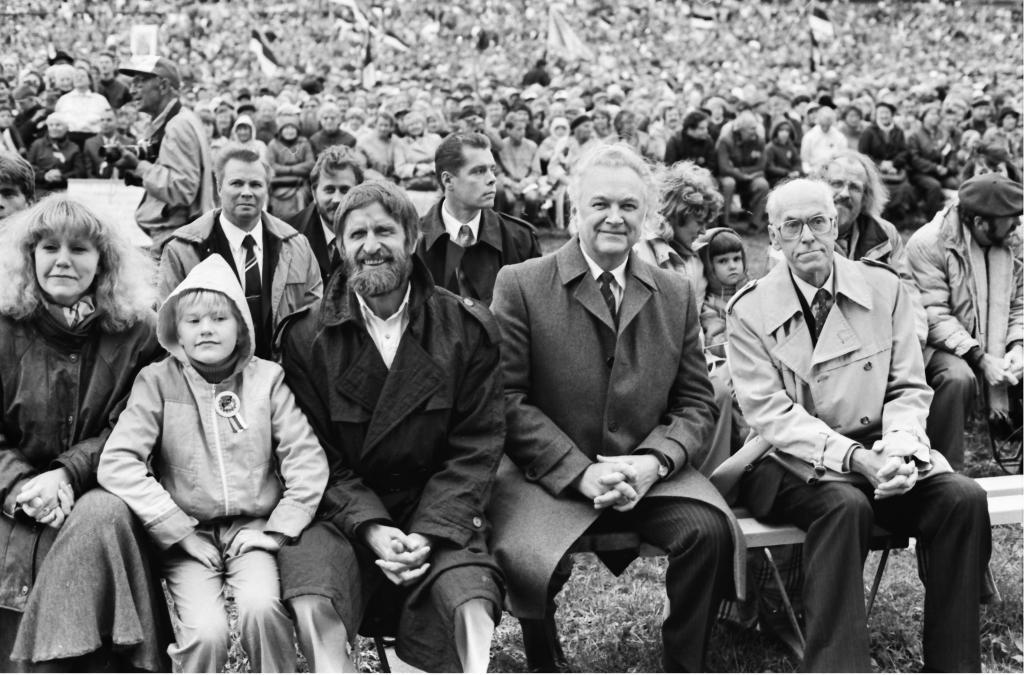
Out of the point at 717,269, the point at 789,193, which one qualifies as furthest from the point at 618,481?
the point at 717,269

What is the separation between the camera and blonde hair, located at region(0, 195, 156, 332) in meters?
3.56

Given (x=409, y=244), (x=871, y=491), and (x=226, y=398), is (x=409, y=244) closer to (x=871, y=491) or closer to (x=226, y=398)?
(x=226, y=398)

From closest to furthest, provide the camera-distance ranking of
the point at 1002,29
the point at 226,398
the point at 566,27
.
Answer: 1. the point at 226,398
2. the point at 566,27
3. the point at 1002,29

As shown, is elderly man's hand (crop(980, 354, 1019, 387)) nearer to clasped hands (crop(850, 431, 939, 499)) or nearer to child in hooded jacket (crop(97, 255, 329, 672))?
clasped hands (crop(850, 431, 939, 499))

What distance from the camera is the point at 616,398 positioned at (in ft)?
12.7

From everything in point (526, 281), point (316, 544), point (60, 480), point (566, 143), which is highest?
point (566, 143)

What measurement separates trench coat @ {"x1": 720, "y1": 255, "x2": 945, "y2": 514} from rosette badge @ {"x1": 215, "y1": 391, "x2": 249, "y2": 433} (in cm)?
169

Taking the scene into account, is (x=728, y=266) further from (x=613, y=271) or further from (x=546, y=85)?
(x=546, y=85)

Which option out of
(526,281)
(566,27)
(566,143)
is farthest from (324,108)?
(566,27)

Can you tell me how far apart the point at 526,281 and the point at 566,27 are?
2383 cm

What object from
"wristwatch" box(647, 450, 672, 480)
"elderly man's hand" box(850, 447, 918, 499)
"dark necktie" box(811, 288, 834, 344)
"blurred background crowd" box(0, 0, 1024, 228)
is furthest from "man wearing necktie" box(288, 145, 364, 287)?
"elderly man's hand" box(850, 447, 918, 499)

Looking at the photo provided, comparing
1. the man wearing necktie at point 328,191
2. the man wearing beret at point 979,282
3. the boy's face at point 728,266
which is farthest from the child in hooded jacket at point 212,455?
the man wearing beret at point 979,282

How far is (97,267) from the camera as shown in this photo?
3684 mm

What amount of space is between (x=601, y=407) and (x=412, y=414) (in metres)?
0.67
